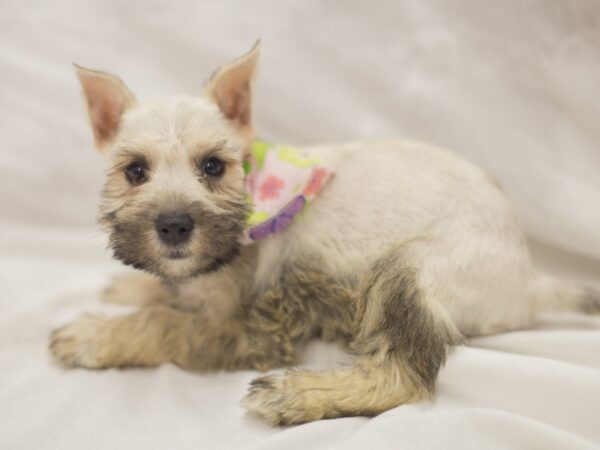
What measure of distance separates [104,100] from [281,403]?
1438mm

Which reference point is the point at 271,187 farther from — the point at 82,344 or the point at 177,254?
the point at 82,344

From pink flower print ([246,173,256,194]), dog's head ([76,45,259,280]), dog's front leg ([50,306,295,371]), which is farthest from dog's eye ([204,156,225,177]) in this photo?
dog's front leg ([50,306,295,371])

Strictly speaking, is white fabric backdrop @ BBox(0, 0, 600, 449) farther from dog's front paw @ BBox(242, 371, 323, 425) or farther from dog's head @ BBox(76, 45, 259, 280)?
dog's head @ BBox(76, 45, 259, 280)

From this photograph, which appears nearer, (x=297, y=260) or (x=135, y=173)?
(x=135, y=173)

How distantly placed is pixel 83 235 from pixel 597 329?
2.90 metres

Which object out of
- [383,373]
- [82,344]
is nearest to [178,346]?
[82,344]

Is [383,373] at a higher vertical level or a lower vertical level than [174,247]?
lower

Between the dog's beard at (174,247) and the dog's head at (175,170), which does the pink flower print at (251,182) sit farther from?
the dog's beard at (174,247)

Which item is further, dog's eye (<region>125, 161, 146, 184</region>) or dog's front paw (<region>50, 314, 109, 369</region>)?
dog's front paw (<region>50, 314, 109, 369</region>)

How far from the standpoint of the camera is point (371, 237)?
2436mm

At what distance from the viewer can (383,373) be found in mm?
2188

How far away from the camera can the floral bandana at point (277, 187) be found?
248 cm

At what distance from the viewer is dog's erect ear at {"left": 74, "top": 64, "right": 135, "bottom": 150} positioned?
2.46 metres

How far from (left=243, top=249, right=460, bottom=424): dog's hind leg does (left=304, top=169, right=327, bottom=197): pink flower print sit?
520 millimetres
